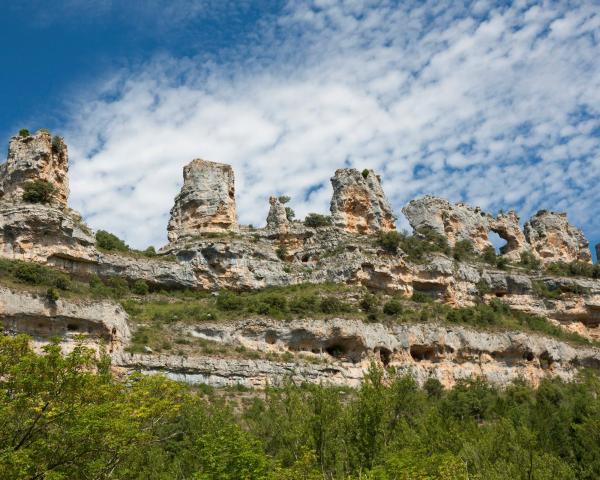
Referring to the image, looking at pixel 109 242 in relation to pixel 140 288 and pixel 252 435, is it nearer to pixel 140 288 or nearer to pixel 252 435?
pixel 140 288

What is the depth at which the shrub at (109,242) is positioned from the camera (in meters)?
68.6

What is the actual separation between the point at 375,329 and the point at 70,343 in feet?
88.5

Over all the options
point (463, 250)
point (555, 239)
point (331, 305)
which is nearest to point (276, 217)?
point (331, 305)

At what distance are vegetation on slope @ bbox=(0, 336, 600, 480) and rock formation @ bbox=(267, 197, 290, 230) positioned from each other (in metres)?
38.4

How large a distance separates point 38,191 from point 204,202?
20792mm

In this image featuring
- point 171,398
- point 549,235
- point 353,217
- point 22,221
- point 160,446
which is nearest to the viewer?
point 171,398

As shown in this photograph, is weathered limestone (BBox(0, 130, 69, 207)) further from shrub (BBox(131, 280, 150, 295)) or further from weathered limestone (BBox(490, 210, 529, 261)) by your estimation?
weathered limestone (BBox(490, 210, 529, 261))

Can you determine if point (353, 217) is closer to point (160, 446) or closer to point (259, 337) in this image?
point (259, 337)

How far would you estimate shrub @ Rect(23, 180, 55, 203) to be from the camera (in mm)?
60812

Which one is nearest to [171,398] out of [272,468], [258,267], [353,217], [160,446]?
[272,468]

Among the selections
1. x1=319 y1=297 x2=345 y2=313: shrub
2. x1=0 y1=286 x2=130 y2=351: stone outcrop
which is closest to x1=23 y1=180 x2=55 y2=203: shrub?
x1=0 y1=286 x2=130 y2=351: stone outcrop

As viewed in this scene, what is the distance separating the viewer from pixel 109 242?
228 feet

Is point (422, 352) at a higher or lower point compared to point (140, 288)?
lower

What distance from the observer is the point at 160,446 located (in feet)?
99.2
